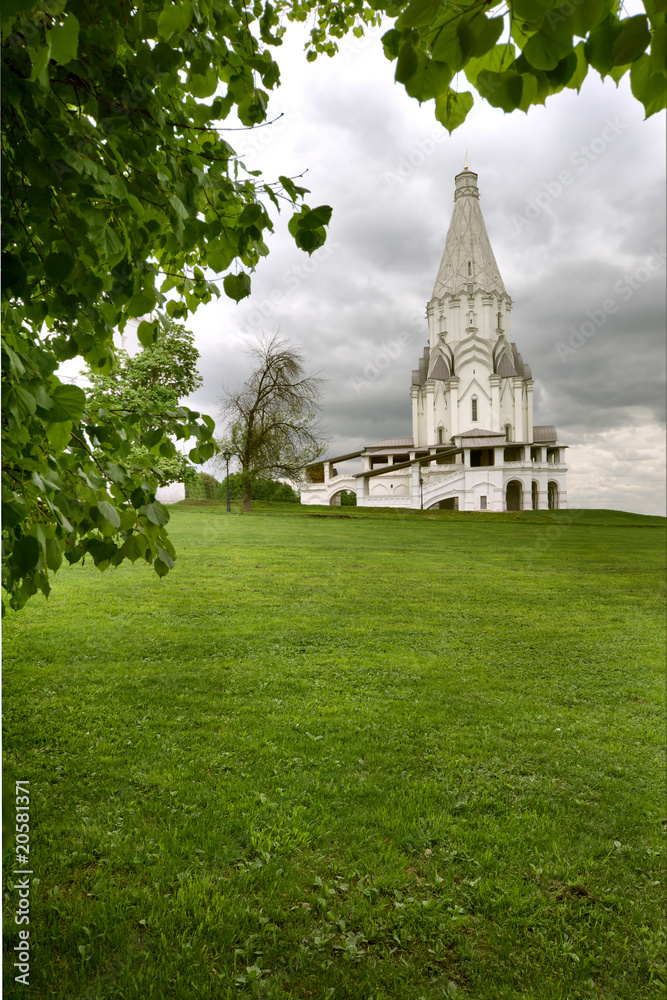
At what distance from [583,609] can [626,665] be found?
3.52 meters

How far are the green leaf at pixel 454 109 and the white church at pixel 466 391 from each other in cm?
4675

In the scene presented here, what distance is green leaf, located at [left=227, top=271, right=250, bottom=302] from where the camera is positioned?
8.20 ft

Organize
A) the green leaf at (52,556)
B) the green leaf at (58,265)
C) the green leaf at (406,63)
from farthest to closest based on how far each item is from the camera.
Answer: the green leaf at (58,265) < the green leaf at (52,556) < the green leaf at (406,63)

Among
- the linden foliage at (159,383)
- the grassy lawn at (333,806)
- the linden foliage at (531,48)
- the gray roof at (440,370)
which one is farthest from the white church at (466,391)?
the linden foliage at (531,48)

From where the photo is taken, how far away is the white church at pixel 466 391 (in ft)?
165

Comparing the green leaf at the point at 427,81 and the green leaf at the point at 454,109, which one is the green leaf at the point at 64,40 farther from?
the green leaf at the point at 454,109

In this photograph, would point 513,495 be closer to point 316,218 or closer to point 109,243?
point 316,218

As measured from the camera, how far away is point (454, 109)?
1906mm

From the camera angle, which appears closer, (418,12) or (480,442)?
(418,12)

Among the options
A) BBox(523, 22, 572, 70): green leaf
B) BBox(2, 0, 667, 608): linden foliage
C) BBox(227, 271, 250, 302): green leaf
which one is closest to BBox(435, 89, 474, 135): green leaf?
BBox(2, 0, 667, 608): linden foliage

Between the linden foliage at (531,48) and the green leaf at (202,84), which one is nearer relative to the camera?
the linden foliage at (531,48)

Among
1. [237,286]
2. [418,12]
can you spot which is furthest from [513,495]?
[418,12]

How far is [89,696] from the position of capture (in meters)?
5.62

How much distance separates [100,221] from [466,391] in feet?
191
